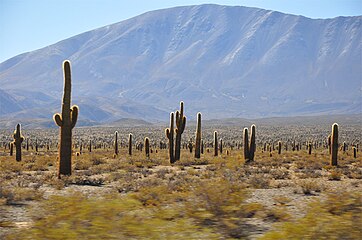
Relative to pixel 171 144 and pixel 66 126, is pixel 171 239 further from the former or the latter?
pixel 171 144

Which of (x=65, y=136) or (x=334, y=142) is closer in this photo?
(x=65, y=136)

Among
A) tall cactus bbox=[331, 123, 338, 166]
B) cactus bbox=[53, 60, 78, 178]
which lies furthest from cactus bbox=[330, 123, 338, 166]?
cactus bbox=[53, 60, 78, 178]

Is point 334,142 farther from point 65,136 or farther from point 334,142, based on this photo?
point 65,136

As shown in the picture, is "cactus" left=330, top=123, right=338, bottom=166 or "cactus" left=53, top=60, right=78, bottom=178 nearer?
"cactus" left=53, top=60, right=78, bottom=178

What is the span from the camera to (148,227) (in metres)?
8.53

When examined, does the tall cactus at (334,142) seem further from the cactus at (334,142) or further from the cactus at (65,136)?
the cactus at (65,136)

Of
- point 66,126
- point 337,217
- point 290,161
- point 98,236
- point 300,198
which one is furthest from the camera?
point 290,161

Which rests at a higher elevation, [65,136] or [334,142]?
[65,136]

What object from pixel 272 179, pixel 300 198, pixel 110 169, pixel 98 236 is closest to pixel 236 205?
pixel 98 236

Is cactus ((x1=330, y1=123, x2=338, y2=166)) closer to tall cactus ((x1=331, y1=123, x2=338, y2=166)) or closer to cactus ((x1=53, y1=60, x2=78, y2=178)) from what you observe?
tall cactus ((x1=331, y1=123, x2=338, y2=166))

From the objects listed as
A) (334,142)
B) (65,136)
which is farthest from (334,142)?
(65,136)

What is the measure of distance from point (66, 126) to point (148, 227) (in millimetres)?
14072

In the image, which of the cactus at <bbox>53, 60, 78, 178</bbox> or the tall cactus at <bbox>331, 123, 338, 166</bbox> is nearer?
the cactus at <bbox>53, 60, 78, 178</bbox>

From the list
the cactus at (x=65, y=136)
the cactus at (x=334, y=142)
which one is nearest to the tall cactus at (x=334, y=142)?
the cactus at (x=334, y=142)
